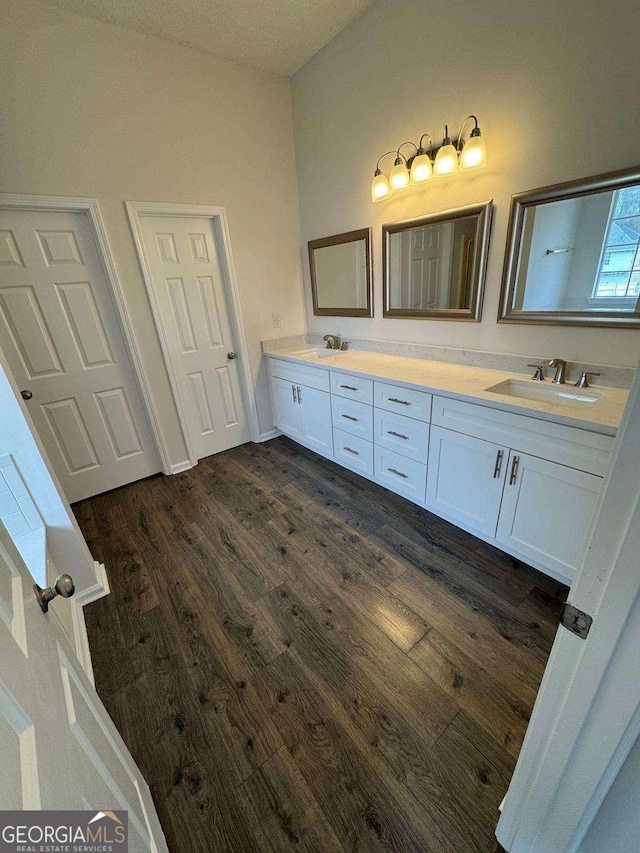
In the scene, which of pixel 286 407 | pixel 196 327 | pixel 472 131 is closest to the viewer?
pixel 472 131

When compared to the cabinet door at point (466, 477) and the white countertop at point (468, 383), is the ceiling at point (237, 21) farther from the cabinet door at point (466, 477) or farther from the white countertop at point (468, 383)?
the cabinet door at point (466, 477)

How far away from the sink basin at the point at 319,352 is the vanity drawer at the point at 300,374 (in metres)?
0.18

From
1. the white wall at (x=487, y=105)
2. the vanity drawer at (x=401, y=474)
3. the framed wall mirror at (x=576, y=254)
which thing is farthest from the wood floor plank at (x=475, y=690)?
the framed wall mirror at (x=576, y=254)

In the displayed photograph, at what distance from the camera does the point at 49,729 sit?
0.54m

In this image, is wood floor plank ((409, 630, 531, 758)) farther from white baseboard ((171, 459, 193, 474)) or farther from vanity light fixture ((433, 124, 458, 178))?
vanity light fixture ((433, 124, 458, 178))

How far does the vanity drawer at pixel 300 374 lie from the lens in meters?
2.60

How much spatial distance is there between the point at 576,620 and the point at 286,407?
273 centimetres

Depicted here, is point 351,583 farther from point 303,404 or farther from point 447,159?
point 447,159

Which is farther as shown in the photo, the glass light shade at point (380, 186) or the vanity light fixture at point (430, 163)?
the glass light shade at point (380, 186)

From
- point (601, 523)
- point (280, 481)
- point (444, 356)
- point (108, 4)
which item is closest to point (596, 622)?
point (601, 523)

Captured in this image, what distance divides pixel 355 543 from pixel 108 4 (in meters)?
3.28

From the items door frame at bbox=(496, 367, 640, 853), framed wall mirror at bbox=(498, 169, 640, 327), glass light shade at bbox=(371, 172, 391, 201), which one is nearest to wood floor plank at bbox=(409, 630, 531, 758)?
door frame at bbox=(496, 367, 640, 853)

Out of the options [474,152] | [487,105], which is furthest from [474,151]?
[487,105]

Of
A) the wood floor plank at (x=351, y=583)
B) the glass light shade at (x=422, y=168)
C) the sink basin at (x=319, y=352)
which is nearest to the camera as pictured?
the wood floor plank at (x=351, y=583)
